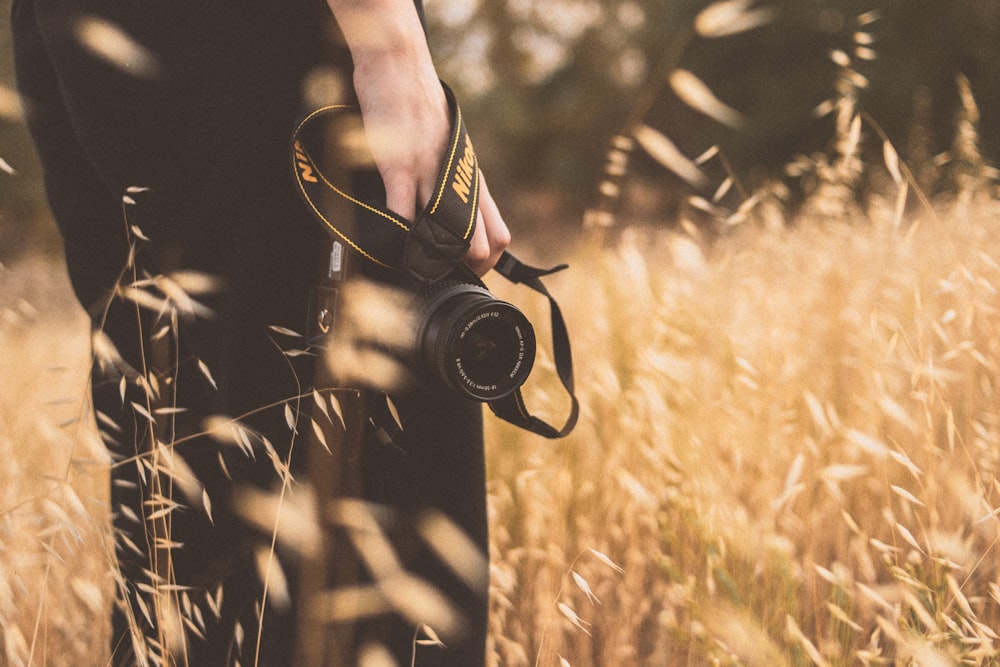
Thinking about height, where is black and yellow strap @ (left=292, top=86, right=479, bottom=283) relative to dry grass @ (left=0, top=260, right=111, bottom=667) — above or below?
above

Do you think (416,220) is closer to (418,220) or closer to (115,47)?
(418,220)

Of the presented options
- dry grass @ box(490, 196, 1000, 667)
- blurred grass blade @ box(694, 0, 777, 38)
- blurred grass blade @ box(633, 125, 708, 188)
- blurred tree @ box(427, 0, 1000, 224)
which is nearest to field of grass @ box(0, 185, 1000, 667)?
dry grass @ box(490, 196, 1000, 667)

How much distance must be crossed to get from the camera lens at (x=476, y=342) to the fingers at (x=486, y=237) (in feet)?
0.14

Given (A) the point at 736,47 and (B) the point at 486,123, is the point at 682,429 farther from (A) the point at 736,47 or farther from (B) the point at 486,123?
(B) the point at 486,123

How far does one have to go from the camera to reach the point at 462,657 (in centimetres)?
84

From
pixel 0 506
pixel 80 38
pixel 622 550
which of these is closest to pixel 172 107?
pixel 80 38

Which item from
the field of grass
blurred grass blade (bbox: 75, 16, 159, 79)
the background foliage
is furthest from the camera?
the background foliage

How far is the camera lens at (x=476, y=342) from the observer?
0.69 meters

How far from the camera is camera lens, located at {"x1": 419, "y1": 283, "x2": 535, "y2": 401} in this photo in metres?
0.69

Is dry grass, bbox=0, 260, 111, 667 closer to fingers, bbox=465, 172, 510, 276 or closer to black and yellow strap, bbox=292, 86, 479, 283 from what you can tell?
black and yellow strap, bbox=292, 86, 479, 283

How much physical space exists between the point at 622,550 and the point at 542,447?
0.32 metres

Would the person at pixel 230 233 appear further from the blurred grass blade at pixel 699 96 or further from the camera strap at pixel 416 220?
the blurred grass blade at pixel 699 96

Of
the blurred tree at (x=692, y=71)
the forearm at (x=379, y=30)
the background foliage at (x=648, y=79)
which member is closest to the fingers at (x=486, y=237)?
the forearm at (x=379, y=30)

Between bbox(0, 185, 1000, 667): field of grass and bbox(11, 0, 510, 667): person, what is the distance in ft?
0.39
